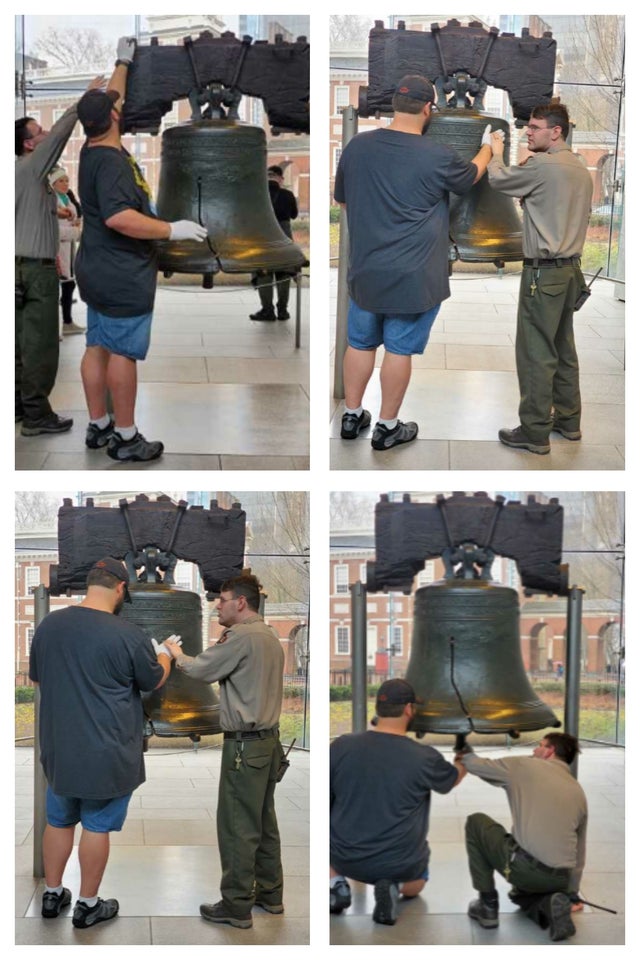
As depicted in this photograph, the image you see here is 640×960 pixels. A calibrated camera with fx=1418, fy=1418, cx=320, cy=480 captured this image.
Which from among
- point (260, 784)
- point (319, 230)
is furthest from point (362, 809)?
point (319, 230)

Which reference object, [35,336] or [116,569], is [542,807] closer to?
[116,569]

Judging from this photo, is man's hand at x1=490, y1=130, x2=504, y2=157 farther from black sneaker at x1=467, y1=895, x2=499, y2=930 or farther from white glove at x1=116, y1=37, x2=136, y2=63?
black sneaker at x1=467, y1=895, x2=499, y2=930

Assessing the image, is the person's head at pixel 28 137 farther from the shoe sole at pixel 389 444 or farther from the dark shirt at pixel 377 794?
the dark shirt at pixel 377 794

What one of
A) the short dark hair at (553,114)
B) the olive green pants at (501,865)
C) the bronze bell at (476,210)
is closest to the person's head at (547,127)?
the short dark hair at (553,114)

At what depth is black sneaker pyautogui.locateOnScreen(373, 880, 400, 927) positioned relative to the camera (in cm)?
351

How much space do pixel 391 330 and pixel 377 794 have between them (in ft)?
3.77

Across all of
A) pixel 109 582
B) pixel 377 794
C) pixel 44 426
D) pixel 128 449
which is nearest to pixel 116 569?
pixel 109 582

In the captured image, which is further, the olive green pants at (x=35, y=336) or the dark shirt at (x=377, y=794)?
the olive green pants at (x=35, y=336)

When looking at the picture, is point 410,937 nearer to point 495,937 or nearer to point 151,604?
point 495,937

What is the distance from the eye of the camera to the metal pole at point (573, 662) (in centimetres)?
363

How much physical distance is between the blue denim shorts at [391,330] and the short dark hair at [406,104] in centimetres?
47

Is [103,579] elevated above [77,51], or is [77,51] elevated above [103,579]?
[77,51]

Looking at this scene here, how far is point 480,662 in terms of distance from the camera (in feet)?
11.4

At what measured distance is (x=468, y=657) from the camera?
3486 millimetres
